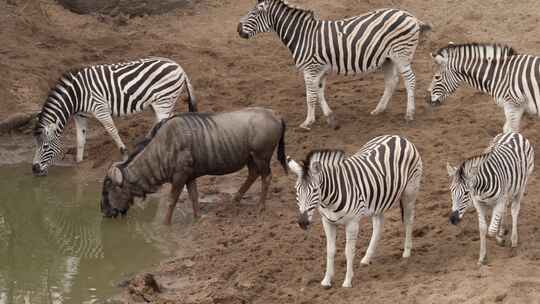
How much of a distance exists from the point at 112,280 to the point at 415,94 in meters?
6.59

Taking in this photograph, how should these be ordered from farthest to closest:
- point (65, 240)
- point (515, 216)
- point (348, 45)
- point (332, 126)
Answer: point (332, 126) < point (348, 45) < point (65, 240) < point (515, 216)

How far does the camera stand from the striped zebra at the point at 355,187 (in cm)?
1013

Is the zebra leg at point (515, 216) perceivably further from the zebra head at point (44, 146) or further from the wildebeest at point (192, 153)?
the zebra head at point (44, 146)

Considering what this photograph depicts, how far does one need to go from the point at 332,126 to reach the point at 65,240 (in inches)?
177

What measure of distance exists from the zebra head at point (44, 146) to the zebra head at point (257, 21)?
3.26 metres

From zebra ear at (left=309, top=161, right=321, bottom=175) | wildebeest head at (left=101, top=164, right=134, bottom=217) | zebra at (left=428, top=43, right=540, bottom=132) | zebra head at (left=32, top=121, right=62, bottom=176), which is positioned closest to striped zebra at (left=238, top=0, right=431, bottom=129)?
zebra at (left=428, top=43, right=540, bottom=132)

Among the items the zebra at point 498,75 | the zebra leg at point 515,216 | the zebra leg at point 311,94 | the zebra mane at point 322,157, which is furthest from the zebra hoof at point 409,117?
the zebra mane at point 322,157

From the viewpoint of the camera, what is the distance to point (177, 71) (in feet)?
50.1

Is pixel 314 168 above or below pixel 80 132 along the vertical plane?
above

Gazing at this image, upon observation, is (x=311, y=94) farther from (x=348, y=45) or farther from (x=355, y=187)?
(x=355, y=187)

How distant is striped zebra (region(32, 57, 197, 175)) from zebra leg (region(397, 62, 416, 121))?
310cm

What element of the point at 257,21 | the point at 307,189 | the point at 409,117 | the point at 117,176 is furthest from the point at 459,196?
the point at 257,21

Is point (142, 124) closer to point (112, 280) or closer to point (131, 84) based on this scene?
point (131, 84)

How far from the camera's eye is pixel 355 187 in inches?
412
